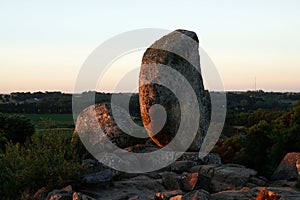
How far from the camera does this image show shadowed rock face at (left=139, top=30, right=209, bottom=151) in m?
14.4

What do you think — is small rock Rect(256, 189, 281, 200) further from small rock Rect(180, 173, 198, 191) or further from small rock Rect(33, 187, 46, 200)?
small rock Rect(33, 187, 46, 200)

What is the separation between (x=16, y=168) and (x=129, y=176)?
318 cm

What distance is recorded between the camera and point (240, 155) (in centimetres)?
2097

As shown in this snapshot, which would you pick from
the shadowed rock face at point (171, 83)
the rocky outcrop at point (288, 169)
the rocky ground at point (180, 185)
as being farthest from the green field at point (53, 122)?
the rocky outcrop at point (288, 169)

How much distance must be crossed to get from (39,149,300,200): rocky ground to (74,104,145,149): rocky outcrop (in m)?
2.32

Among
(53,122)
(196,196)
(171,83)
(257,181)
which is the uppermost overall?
(171,83)

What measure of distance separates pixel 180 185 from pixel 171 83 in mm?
4219

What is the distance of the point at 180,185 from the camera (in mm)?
11203

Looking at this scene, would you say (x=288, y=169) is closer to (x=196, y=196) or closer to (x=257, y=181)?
(x=257, y=181)

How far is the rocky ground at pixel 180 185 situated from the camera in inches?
377

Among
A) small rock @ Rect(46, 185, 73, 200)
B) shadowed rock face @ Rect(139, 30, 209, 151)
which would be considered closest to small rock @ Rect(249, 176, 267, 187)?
shadowed rock face @ Rect(139, 30, 209, 151)

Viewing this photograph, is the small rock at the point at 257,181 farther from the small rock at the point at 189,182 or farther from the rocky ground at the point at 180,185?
the small rock at the point at 189,182

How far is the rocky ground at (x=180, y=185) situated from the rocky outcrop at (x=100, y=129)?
2323 millimetres

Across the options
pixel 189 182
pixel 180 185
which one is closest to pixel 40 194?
pixel 180 185
